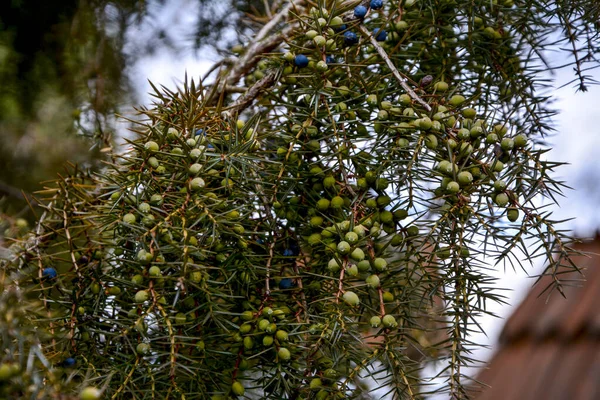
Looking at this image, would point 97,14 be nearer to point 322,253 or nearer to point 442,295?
point 322,253

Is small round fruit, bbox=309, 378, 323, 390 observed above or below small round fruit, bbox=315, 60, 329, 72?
below

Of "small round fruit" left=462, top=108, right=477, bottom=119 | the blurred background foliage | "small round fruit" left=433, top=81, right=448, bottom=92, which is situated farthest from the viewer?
the blurred background foliage

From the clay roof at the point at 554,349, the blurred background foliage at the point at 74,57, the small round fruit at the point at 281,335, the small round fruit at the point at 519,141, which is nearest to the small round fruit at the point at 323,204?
the small round fruit at the point at 281,335

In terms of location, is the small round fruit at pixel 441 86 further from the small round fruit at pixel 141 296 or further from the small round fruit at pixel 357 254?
the small round fruit at pixel 141 296

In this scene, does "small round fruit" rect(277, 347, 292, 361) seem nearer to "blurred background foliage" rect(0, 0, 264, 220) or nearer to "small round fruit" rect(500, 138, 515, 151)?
"small round fruit" rect(500, 138, 515, 151)

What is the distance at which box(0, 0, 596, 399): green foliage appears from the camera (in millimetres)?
874

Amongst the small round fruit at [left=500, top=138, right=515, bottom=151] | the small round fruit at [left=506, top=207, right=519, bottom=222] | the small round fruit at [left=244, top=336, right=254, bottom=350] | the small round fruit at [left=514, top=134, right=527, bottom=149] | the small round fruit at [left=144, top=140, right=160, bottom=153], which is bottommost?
the small round fruit at [left=244, top=336, right=254, bottom=350]

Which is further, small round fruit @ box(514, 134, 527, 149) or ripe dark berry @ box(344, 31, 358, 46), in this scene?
ripe dark berry @ box(344, 31, 358, 46)

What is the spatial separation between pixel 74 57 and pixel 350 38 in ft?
4.29

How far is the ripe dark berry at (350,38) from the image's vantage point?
1.08 m

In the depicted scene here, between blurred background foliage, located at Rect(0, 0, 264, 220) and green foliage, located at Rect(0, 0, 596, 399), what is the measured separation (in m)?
0.96

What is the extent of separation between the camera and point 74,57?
205cm

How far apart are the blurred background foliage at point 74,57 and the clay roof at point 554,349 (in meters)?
1.77

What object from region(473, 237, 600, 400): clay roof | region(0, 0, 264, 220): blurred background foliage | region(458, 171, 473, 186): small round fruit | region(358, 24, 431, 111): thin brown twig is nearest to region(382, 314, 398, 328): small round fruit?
region(458, 171, 473, 186): small round fruit
